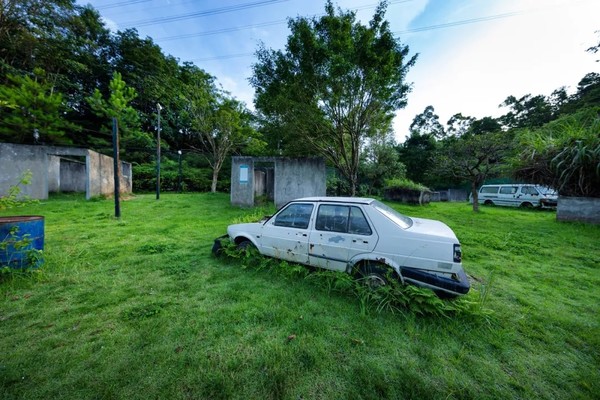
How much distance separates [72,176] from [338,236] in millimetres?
18536

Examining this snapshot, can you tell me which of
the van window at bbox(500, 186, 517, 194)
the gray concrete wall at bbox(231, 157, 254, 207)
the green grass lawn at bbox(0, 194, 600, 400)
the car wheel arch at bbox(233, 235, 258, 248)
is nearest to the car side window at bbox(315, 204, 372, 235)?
the green grass lawn at bbox(0, 194, 600, 400)

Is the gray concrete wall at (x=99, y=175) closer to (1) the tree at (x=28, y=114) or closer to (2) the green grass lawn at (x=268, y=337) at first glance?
(1) the tree at (x=28, y=114)

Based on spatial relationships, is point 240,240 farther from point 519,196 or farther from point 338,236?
point 519,196

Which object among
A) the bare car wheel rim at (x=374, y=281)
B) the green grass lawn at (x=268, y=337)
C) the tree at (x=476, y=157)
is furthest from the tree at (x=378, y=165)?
the bare car wheel rim at (x=374, y=281)

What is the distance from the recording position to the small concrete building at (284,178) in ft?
30.7

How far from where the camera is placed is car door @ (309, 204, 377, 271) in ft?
9.77

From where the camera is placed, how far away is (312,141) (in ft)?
30.9

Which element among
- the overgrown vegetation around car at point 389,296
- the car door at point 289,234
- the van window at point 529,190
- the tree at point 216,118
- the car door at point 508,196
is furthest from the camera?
the tree at point 216,118

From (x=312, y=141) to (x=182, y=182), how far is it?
13703 millimetres

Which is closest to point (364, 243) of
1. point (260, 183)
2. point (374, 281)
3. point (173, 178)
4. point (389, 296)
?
point (374, 281)

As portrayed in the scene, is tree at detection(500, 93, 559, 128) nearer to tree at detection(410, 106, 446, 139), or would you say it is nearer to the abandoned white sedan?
tree at detection(410, 106, 446, 139)

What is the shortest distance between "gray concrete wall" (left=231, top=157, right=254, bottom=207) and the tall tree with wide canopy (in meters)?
2.37

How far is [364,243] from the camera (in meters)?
2.95

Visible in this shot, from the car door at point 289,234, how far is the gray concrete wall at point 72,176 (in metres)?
16.4
